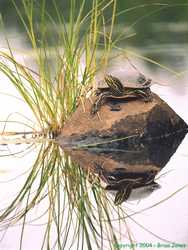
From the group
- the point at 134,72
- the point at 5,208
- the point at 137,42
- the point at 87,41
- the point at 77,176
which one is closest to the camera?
the point at 5,208

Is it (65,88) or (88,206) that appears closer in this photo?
(88,206)

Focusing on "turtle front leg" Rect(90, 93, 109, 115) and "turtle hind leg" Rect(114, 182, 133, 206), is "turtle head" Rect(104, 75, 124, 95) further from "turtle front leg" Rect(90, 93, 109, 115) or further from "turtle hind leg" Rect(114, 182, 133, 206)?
"turtle hind leg" Rect(114, 182, 133, 206)

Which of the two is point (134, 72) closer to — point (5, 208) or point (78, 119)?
point (78, 119)

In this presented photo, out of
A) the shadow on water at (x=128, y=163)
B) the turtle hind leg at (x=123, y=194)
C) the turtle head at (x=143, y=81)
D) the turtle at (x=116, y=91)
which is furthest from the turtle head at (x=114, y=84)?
the turtle hind leg at (x=123, y=194)

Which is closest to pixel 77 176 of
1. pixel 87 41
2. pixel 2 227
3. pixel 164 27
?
pixel 2 227

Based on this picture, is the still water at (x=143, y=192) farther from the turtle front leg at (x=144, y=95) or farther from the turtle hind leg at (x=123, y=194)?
the turtle front leg at (x=144, y=95)


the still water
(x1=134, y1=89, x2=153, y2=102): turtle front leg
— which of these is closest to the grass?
the still water
